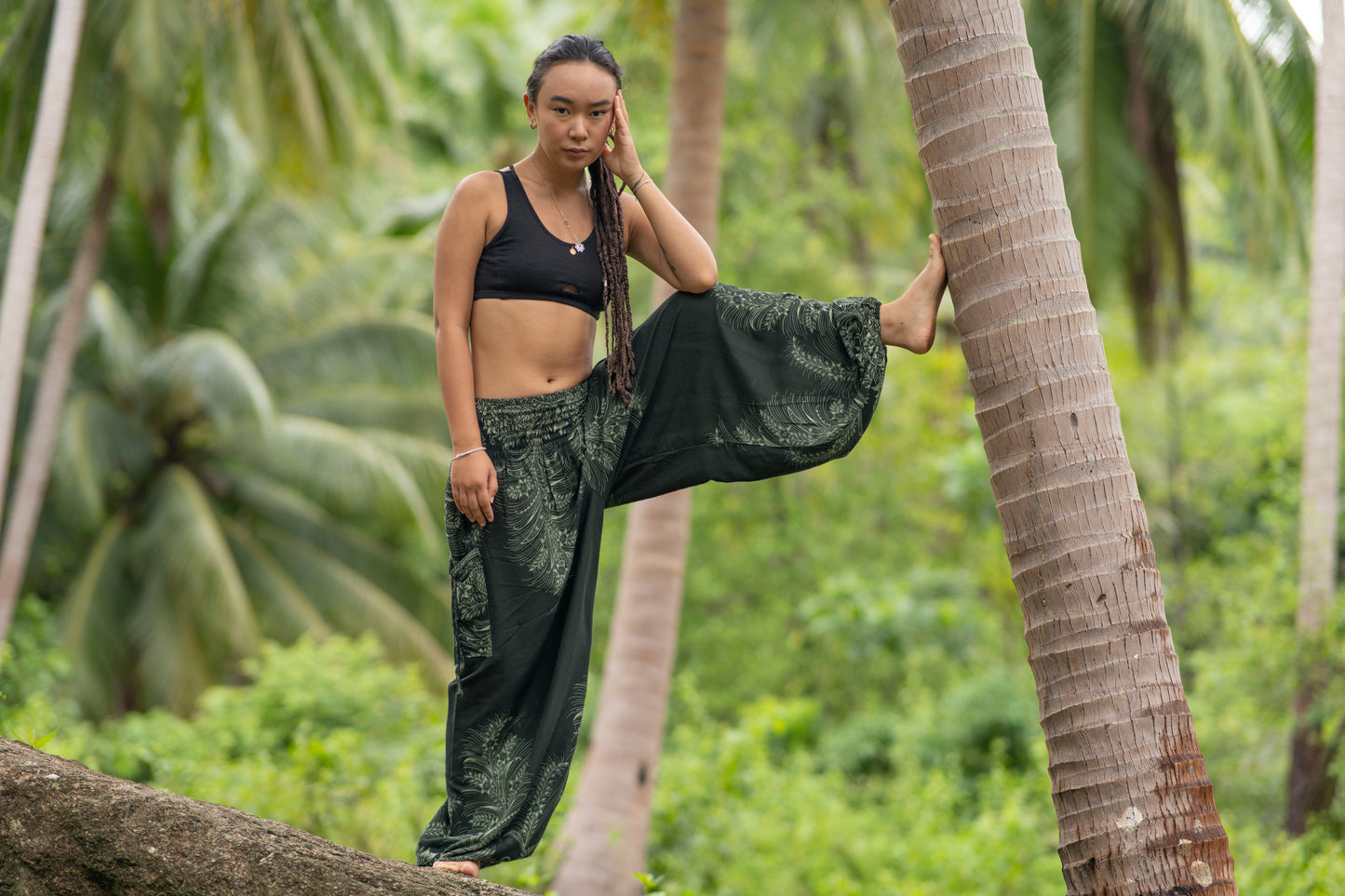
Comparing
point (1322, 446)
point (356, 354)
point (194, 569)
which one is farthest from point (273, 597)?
point (1322, 446)

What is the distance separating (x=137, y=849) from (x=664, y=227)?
1876 mm

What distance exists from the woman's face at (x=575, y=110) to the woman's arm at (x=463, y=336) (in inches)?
8.1

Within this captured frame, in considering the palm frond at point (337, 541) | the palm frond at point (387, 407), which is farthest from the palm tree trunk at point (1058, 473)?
the palm frond at point (387, 407)

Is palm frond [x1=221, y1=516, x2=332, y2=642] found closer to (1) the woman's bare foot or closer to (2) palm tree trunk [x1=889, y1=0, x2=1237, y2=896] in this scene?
(1) the woman's bare foot

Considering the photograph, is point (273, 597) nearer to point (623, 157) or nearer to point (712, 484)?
point (712, 484)

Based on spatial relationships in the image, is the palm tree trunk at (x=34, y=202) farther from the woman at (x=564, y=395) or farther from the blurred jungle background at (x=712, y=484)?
the woman at (x=564, y=395)

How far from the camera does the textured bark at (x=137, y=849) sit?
7.77ft

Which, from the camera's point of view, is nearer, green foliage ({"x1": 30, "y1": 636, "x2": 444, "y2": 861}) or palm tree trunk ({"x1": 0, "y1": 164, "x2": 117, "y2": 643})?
green foliage ({"x1": 30, "y1": 636, "x2": 444, "y2": 861})

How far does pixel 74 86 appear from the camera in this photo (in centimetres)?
983

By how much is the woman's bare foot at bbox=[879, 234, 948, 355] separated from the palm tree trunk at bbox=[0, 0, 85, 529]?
711cm

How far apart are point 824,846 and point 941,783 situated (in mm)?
1379

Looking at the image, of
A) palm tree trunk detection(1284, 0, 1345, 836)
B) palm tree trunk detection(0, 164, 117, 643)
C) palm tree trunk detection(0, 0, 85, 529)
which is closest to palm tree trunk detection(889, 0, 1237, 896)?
palm tree trunk detection(1284, 0, 1345, 836)

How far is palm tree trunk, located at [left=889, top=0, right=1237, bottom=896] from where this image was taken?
2.55 metres

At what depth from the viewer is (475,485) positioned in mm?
2928
